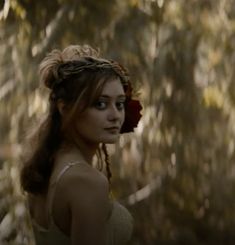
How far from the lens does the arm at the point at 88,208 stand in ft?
5.25

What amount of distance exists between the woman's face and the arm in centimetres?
15

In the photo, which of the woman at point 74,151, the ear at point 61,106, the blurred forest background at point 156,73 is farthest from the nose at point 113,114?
the blurred forest background at point 156,73

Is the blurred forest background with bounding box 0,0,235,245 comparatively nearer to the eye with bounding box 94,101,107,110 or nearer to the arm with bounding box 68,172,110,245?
the eye with bounding box 94,101,107,110

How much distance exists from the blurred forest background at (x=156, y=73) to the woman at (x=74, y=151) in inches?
106

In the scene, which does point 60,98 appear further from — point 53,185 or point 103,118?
point 53,185

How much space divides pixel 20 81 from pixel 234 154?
1506 mm

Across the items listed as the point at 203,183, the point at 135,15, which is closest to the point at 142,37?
the point at 135,15

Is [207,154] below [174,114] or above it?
below

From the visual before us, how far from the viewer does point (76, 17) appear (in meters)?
4.85

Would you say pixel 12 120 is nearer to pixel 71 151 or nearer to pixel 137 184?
pixel 137 184

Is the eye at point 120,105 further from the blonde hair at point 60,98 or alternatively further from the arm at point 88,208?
the arm at point 88,208

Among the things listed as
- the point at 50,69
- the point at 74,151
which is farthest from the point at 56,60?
the point at 74,151

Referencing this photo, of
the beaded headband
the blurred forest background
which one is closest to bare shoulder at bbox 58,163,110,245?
the beaded headband

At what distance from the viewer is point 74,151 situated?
173 centimetres
